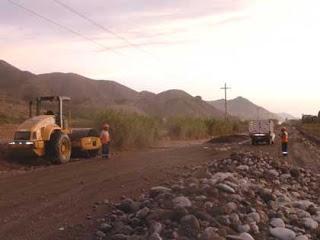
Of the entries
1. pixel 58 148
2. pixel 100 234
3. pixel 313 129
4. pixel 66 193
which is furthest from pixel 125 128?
pixel 313 129

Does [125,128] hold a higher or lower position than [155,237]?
higher

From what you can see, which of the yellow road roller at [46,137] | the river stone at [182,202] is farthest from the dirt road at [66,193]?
the river stone at [182,202]

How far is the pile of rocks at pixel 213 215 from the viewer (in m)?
10.7

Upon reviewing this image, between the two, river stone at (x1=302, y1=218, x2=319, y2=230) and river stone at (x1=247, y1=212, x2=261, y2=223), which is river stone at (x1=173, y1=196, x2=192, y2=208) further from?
river stone at (x1=302, y1=218, x2=319, y2=230)

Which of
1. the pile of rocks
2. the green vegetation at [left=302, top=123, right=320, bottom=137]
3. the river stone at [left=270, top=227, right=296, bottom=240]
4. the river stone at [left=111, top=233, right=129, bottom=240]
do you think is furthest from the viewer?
the green vegetation at [left=302, top=123, right=320, bottom=137]

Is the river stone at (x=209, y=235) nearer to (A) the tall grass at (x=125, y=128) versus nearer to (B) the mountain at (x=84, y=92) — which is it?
(A) the tall grass at (x=125, y=128)

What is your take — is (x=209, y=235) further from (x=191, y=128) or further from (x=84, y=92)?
(x=84, y=92)

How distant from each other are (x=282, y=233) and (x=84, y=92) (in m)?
138

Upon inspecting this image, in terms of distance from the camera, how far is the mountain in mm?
126750

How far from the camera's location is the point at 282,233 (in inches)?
470

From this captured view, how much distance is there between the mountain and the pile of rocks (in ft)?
279

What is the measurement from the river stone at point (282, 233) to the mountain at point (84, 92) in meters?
87.1

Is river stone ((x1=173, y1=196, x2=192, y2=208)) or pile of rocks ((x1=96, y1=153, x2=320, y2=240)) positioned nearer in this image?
pile of rocks ((x1=96, y1=153, x2=320, y2=240))

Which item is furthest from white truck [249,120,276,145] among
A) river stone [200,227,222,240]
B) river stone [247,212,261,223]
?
river stone [200,227,222,240]
